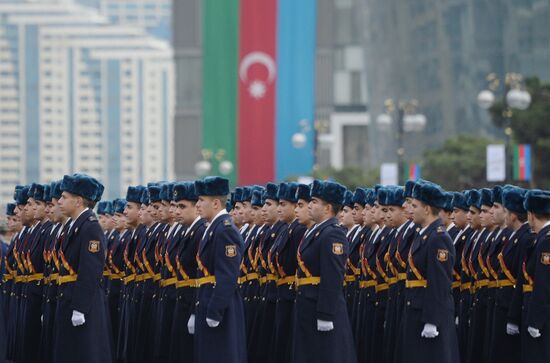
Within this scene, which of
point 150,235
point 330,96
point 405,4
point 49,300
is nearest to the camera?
point 49,300

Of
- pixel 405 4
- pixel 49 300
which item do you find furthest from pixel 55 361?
pixel 405 4

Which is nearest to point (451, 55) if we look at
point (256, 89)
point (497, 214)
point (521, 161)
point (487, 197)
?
point (256, 89)

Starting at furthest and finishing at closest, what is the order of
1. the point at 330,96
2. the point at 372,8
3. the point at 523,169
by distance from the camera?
the point at 330,96
the point at 372,8
the point at 523,169

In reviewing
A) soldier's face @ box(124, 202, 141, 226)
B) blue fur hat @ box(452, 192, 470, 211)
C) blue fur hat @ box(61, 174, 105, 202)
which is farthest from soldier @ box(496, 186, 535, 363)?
soldier's face @ box(124, 202, 141, 226)

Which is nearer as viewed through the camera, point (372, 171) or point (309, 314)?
point (309, 314)

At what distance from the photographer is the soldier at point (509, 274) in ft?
43.6

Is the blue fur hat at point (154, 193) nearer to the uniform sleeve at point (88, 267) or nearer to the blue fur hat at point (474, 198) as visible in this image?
the uniform sleeve at point (88, 267)

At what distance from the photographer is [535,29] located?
48.7 metres

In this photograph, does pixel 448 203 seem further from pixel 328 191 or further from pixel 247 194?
pixel 247 194

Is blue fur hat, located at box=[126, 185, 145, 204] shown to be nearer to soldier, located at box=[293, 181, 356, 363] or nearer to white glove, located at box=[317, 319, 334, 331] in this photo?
soldier, located at box=[293, 181, 356, 363]

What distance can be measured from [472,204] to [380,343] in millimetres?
1727

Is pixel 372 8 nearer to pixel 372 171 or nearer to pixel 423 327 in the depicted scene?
pixel 372 171

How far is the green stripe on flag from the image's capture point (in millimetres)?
68062

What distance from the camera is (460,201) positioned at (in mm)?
15617
